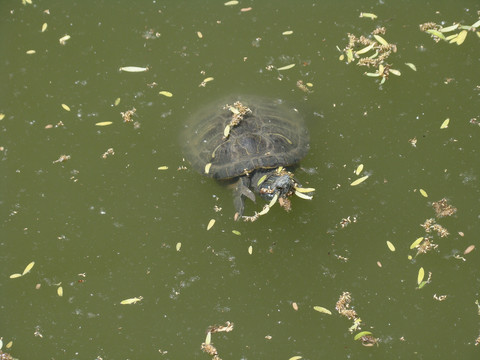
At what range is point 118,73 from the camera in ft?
13.6

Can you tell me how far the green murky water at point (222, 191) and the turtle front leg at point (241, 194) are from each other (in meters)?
0.09

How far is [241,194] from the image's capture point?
12.0 feet

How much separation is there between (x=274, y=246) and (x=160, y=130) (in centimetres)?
137

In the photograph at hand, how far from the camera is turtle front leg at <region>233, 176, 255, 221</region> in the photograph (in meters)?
3.66

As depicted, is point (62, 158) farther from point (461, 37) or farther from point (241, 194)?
point (461, 37)

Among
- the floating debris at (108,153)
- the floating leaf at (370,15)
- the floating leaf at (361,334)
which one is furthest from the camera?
the floating leaf at (370,15)

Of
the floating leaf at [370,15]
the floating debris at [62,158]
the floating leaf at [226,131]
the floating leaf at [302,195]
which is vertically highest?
the floating leaf at [370,15]

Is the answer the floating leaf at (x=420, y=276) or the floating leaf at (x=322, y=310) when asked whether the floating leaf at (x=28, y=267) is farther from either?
the floating leaf at (x=420, y=276)

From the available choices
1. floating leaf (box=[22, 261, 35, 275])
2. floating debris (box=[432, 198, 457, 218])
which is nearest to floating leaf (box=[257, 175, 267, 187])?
floating debris (box=[432, 198, 457, 218])

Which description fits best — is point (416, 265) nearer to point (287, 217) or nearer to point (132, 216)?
point (287, 217)

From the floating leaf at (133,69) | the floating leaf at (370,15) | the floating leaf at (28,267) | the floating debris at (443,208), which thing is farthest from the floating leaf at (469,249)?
the floating leaf at (28,267)

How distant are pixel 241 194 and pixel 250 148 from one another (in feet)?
1.21

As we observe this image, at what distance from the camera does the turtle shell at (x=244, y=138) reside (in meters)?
3.61

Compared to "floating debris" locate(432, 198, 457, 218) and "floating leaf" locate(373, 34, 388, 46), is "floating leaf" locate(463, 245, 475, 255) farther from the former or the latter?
"floating leaf" locate(373, 34, 388, 46)
